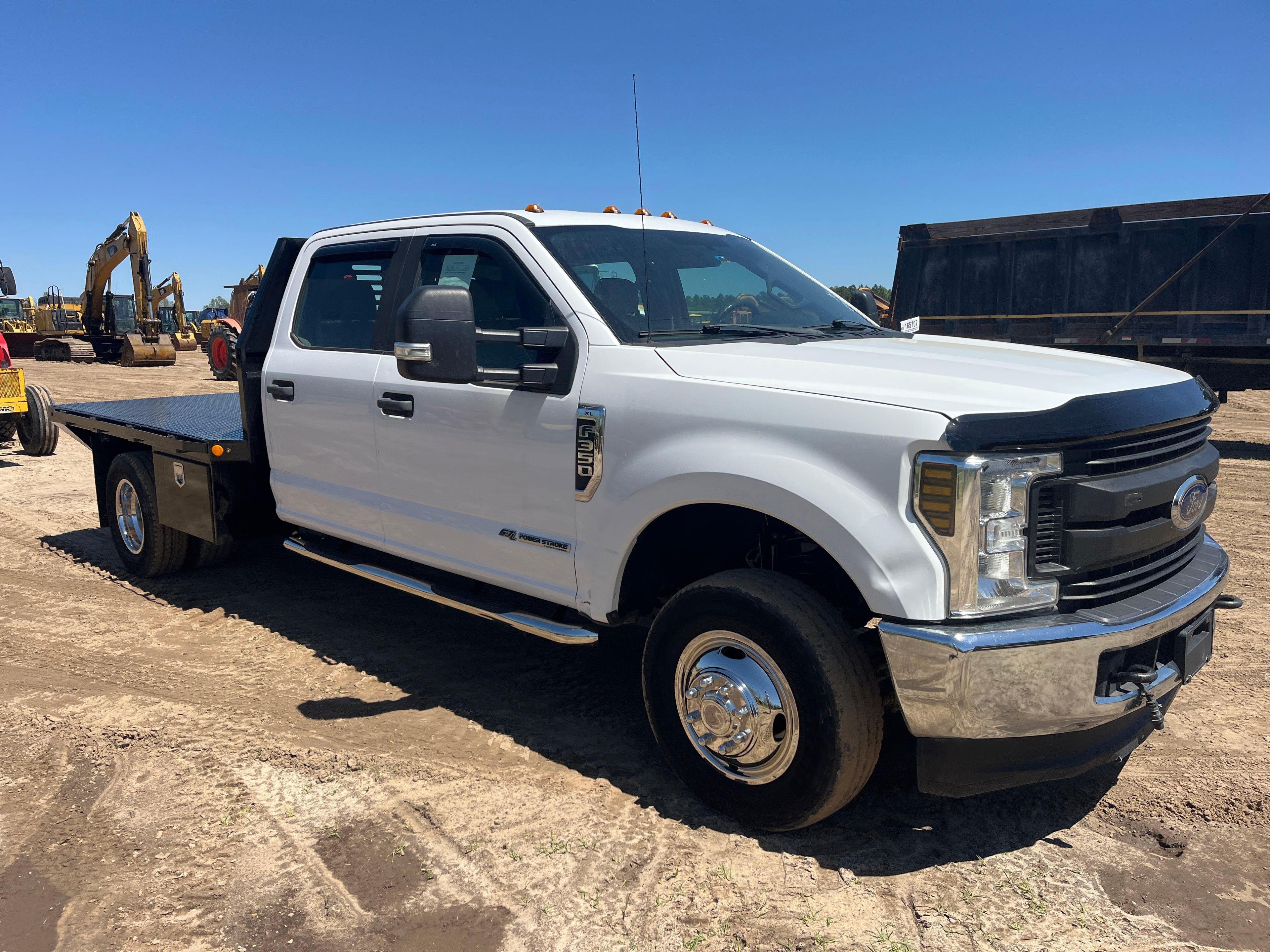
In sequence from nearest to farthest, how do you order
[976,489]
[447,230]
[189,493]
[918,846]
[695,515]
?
1. [976,489]
2. [918,846]
3. [695,515]
4. [447,230]
5. [189,493]

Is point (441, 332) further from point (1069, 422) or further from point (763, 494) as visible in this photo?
point (1069, 422)

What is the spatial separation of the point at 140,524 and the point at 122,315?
29.0m

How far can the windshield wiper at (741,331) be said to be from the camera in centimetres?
362

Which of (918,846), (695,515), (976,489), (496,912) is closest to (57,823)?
(496,912)

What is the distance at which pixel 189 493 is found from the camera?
5398 mm

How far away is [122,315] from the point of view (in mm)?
31109

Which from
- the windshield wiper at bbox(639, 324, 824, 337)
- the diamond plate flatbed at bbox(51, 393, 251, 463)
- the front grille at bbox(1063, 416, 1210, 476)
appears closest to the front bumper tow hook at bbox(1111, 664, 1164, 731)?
the front grille at bbox(1063, 416, 1210, 476)

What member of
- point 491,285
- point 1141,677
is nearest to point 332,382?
point 491,285

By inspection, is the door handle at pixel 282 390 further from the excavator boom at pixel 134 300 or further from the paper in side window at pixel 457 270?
the excavator boom at pixel 134 300

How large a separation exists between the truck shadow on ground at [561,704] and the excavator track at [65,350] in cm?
2742

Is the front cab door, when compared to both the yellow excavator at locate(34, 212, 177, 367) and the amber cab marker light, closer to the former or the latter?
the amber cab marker light

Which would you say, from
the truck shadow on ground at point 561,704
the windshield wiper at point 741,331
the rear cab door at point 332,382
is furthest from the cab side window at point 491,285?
the truck shadow on ground at point 561,704

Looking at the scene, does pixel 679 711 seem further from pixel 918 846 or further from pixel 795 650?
pixel 918 846

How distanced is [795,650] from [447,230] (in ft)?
7.97
